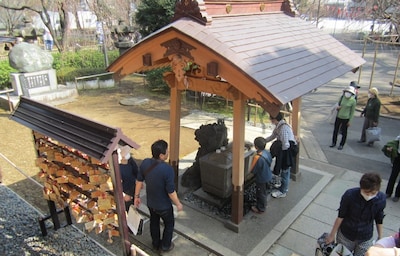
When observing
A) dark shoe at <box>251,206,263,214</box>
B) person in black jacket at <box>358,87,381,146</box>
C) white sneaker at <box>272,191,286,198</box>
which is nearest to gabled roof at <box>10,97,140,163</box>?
dark shoe at <box>251,206,263,214</box>

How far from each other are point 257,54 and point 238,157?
1.63 m

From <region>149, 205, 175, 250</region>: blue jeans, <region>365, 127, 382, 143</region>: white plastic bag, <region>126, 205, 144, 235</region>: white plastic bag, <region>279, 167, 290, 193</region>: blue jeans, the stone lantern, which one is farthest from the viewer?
the stone lantern

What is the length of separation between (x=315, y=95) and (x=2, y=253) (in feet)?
45.3

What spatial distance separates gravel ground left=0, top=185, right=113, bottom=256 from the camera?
184 inches

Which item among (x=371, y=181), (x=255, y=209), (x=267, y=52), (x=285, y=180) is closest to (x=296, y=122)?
(x=285, y=180)

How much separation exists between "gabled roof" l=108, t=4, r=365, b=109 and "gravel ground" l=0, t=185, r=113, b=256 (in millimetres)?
2952

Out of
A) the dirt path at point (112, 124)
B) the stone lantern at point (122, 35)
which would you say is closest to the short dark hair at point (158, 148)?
the dirt path at point (112, 124)

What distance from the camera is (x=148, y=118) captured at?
11.0 meters

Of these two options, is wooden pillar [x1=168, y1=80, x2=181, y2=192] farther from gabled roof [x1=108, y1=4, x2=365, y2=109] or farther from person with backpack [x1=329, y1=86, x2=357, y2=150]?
person with backpack [x1=329, y1=86, x2=357, y2=150]

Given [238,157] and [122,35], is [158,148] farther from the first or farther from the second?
[122,35]

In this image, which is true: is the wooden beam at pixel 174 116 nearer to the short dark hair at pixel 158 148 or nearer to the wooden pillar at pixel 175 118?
the wooden pillar at pixel 175 118

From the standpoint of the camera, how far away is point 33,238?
4.96 m

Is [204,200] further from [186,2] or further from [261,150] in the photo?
[186,2]

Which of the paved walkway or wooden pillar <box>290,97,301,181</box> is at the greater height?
wooden pillar <box>290,97,301,181</box>
